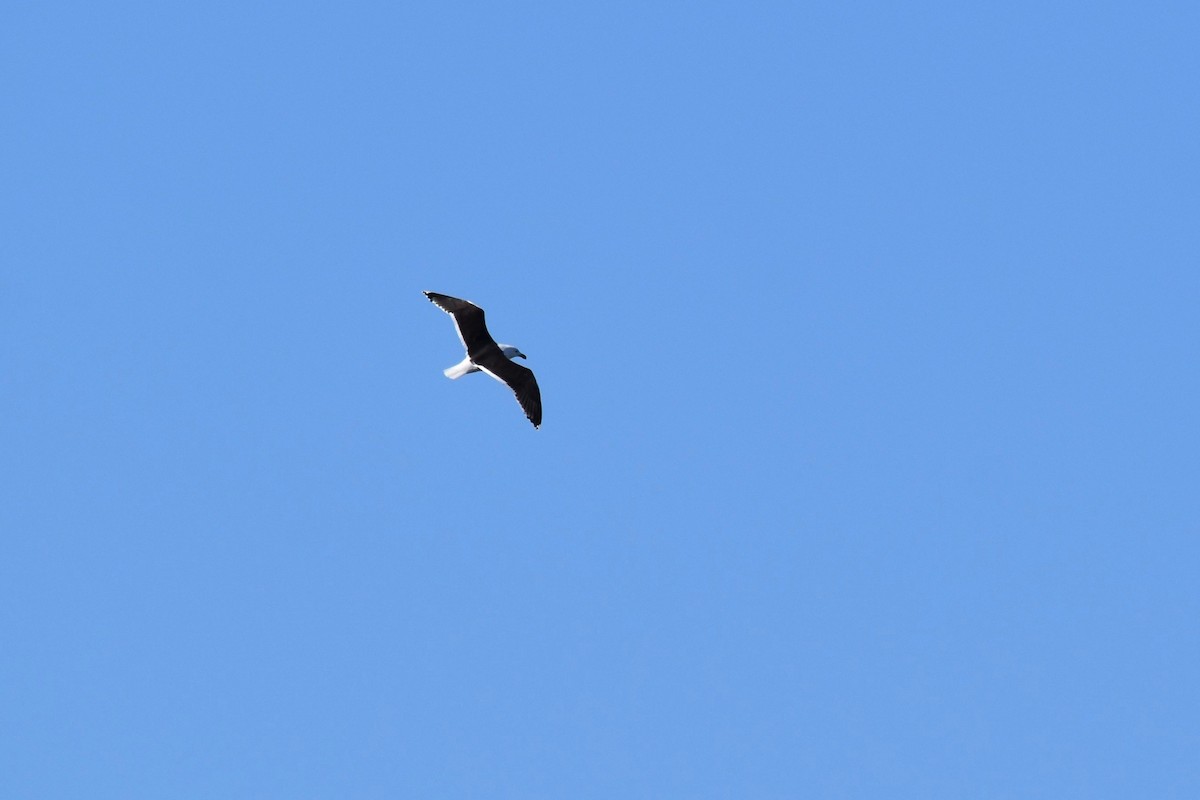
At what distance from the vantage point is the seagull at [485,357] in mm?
72000

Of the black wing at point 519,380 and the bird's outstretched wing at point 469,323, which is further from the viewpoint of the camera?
the black wing at point 519,380

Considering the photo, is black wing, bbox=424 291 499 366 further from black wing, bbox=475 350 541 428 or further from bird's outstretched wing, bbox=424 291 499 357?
black wing, bbox=475 350 541 428

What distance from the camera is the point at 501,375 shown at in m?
75.1

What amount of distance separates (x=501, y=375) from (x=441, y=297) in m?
4.98

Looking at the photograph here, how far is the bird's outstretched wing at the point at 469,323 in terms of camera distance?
235ft

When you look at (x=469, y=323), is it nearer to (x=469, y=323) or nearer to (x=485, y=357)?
(x=469, y=323)

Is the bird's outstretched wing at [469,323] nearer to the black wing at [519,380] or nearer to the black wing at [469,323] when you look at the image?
the black wing at [469,323]

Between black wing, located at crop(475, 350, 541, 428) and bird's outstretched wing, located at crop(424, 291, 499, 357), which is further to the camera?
black wing, located at crop(475, 350, 541, 428)

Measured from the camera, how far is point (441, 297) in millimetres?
71625

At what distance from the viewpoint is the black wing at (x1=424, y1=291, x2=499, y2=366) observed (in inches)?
2825

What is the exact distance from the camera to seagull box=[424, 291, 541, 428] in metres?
72.0

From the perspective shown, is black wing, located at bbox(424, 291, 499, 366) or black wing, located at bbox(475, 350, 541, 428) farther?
black wing, located at bbox(475, 350, 541, 428)

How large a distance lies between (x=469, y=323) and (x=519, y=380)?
4040 millimetres

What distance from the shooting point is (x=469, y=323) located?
238 ft
